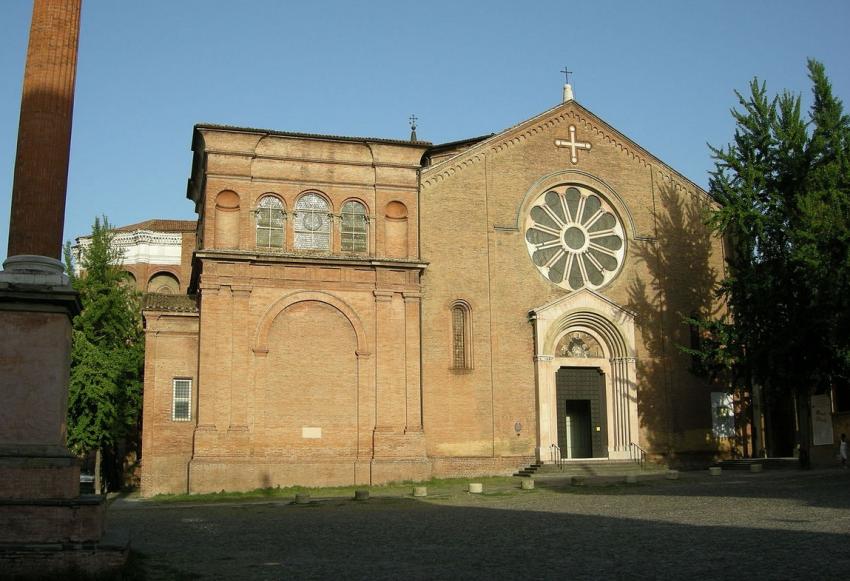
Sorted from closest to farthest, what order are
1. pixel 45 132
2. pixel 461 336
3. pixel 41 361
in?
pixel 41 361 < pixel 45 132 < pixel 461 336

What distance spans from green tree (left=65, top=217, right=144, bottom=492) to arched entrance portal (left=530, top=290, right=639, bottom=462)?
16.0m

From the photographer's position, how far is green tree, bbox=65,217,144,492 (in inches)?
1329

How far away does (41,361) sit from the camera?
41.1 feet

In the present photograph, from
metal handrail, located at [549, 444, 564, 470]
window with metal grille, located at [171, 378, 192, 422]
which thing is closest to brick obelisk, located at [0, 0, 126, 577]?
window with metal grille, located at [171, 378, 192, 422]

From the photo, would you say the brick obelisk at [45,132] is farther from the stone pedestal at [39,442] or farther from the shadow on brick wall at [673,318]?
the shadow on brick wall at [673,318]

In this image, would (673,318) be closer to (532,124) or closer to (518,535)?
(532,124)

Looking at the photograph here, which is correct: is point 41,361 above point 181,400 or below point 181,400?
below

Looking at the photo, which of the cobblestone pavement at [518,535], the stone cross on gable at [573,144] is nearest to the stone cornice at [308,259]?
the stone cross on gable at [573,144]

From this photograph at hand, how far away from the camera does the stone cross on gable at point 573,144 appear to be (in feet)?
110

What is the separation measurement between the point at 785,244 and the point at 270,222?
16.9 m

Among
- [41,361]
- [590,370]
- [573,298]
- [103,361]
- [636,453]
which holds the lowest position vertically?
[636,453]

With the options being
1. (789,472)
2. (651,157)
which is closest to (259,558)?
(789,472)

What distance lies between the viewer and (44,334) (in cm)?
1263

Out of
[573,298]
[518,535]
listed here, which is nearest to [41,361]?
[518,535]
